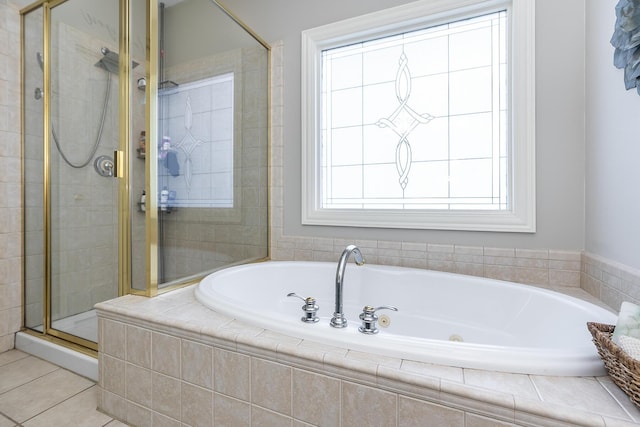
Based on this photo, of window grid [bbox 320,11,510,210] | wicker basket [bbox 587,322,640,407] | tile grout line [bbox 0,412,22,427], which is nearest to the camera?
wicker basket [bbox 587,322,640,407]

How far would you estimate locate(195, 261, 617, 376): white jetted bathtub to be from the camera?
82 centimetres

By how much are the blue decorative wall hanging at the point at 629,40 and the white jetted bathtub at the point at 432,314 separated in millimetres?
844

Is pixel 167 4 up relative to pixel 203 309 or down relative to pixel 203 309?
up

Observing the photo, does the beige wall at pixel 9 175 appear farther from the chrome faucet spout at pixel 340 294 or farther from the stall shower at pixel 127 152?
the chrome faucet spout at pixel 340 294

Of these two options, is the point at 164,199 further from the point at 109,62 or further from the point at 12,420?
the point at 12,420

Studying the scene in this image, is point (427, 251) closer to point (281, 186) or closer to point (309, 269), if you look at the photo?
point (309, 269)

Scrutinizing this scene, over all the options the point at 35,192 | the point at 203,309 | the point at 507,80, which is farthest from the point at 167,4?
the point at 507,80

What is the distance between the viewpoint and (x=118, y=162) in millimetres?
1559

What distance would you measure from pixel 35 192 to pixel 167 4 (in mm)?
1379

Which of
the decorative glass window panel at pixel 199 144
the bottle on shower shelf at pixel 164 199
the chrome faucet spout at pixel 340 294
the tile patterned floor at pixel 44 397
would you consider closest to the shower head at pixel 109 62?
the decorative glass window panel at pixel 199 144

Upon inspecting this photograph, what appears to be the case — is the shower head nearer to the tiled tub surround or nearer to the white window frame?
the white window frame

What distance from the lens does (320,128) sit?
7.28 ft

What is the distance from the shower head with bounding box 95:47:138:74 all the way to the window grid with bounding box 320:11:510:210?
1.24 meters

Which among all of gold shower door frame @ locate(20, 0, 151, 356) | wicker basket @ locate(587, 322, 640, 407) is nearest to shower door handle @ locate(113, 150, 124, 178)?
gold shower door frame @ locate(20, 0, 151, 356)
